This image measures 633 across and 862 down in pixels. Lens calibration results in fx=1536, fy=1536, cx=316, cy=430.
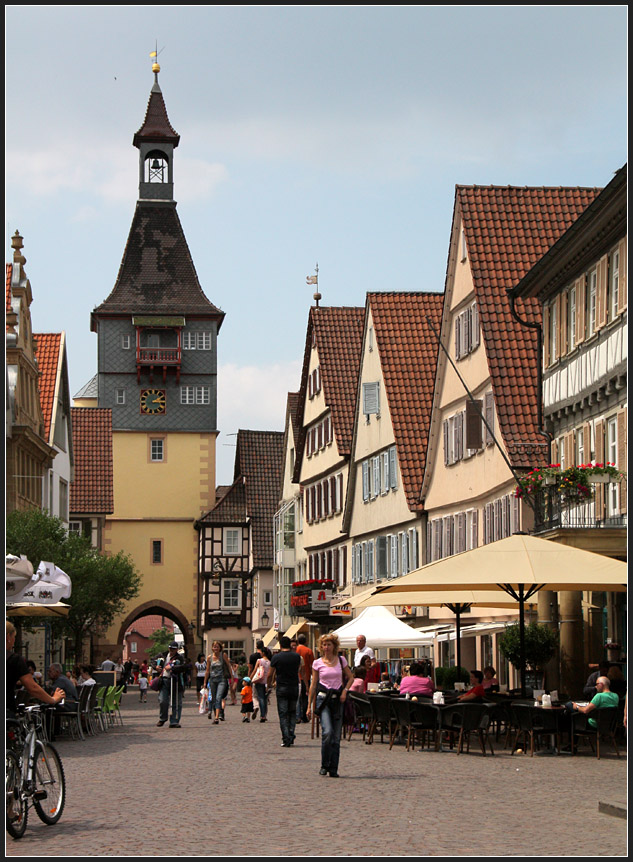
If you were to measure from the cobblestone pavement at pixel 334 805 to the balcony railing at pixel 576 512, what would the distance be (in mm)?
4628

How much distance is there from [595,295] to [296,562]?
36.3 m

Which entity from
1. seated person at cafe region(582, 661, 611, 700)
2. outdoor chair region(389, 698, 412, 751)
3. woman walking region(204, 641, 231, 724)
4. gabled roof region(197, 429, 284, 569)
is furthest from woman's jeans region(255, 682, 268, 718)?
gabled roof region(197, 429, 284, 569)

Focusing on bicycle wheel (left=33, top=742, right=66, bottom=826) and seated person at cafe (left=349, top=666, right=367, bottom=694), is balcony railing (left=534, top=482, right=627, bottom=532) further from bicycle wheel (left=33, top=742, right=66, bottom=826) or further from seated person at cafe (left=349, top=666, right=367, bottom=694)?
bicycle wheel (left=33, top=742, right=66, bottom=826)

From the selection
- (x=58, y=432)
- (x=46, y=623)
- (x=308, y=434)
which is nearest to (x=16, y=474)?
(x=46, y=623)

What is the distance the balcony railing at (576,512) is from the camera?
2377 centimetres

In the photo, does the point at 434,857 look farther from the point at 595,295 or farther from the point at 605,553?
the point at 595,295

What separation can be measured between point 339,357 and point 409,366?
941cm

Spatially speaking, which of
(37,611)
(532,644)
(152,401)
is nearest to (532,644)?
(532,644)

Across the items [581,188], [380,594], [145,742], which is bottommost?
[145,742]

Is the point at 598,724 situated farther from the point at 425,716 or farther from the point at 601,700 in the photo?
the point at 425,716

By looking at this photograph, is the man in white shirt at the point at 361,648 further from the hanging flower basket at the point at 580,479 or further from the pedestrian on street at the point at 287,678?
the pedestrian on street at the point at 287,678

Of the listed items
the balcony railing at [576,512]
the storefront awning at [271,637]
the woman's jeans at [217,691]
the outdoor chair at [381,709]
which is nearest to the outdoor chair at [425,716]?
the outdoor chair at [381,709]

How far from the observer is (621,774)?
15.8 m

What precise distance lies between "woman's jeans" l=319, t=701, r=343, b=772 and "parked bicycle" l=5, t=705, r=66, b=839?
449cm
